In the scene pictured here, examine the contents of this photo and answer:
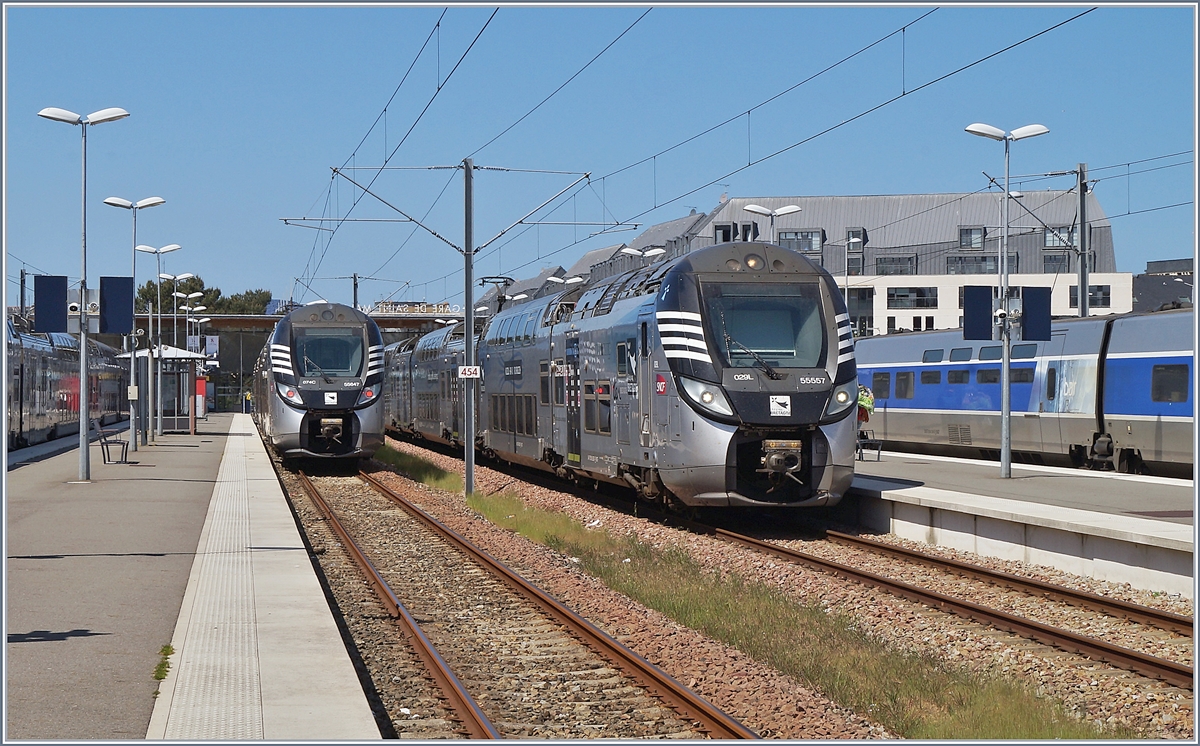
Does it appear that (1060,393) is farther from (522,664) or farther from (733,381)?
(522,664)

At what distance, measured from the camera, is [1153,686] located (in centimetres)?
902

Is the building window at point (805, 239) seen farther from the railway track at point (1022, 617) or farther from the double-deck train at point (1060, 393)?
the railway track at point (1022, 617)

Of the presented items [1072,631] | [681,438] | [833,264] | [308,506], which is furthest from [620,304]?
[833,264]

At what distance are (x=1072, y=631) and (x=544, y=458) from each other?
13821 millimetres

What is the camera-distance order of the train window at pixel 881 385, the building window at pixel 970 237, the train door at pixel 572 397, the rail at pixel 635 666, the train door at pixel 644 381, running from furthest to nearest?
the building window at pixel 970 237 → the train window at pixel 881 385 → the train door at pixel 572 397 → the train door at pixel 644 381 → the rail at pixel 635 666

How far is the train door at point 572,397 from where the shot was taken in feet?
69.6

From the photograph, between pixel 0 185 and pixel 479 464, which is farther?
pixel 479 464

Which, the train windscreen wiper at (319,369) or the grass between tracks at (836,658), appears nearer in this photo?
the grass between tracks at (836,658)

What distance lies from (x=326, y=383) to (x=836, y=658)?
19680 millimetres

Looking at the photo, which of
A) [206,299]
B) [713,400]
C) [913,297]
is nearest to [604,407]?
[713,400]

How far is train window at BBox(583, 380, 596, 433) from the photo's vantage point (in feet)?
66.3

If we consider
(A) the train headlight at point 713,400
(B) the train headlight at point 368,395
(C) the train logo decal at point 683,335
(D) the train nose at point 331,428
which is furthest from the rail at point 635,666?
(D) the train nose at point 331,428

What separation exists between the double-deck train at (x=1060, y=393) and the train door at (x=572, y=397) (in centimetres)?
945

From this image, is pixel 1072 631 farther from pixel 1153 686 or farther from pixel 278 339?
pixel 278 339
